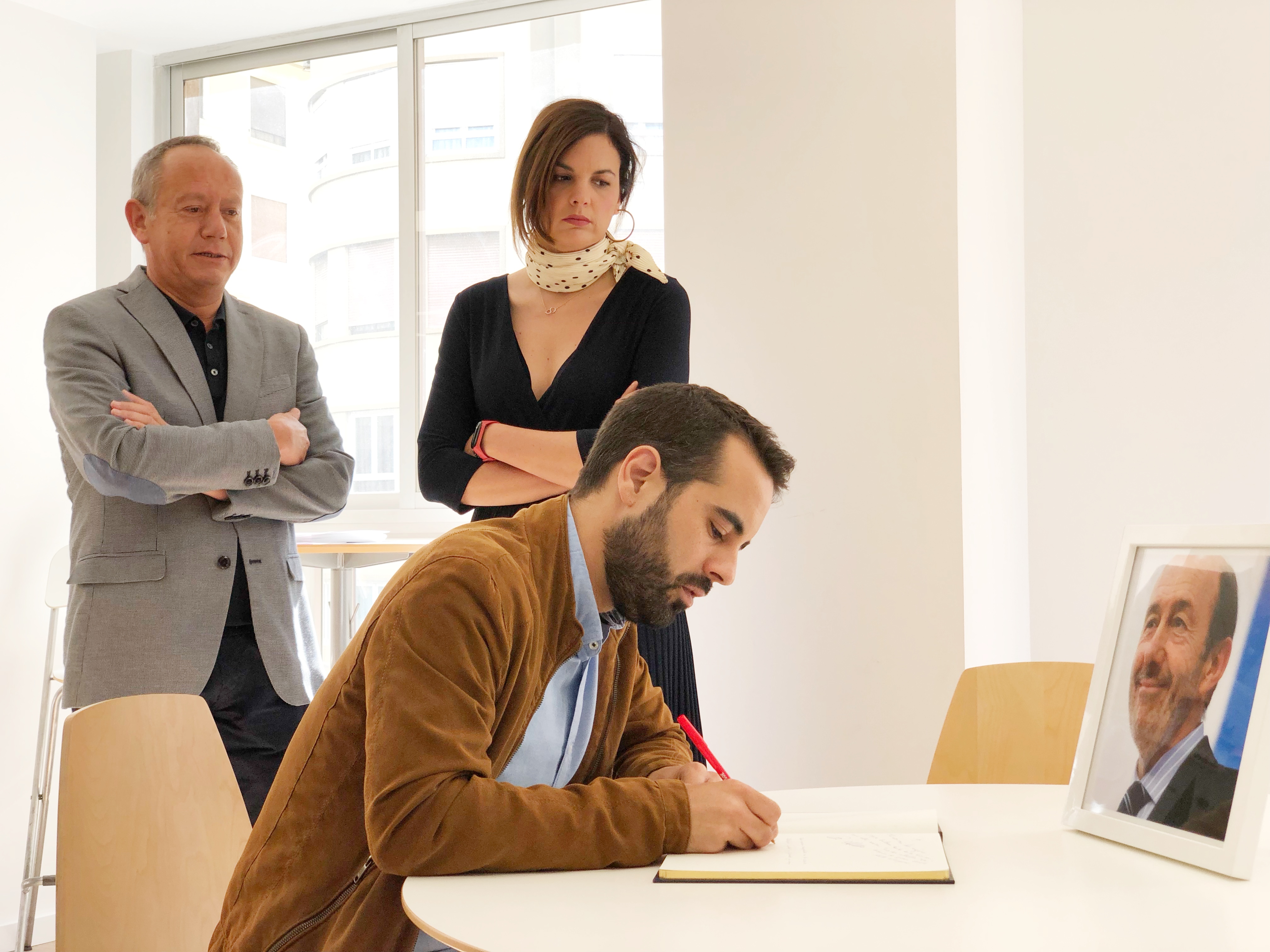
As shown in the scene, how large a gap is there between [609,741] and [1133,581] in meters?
0.59

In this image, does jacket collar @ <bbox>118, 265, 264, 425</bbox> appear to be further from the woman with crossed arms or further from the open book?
the open book

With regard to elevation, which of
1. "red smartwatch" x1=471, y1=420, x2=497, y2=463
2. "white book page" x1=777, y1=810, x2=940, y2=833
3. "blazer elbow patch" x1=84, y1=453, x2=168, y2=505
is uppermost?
"red smartwatch" x1=471, y1=420, x2=497, y2=463

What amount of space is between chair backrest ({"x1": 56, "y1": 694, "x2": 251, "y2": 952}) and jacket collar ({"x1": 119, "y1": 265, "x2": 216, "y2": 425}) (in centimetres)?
90

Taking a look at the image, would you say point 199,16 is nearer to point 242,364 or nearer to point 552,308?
point 242,364

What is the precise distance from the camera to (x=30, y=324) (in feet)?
11.5

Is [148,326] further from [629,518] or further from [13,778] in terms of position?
[13,778]

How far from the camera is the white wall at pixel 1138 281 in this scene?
9.00 ft

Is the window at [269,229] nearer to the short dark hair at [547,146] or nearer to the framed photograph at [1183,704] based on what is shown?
the short dark hair at [547,146]

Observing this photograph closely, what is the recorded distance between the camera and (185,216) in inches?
85.4

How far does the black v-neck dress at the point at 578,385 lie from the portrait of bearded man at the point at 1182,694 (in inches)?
34.6

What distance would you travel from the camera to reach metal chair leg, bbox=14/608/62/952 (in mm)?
3098

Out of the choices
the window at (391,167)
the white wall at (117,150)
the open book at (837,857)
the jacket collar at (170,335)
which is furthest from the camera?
the white wall at (117,150)

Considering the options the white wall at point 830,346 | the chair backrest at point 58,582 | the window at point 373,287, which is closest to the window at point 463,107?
the window at point 373,287

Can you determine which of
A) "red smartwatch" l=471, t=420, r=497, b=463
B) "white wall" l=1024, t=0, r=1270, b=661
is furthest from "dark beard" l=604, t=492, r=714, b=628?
"white wall" l=1024, t=0, r=1270, b=661
